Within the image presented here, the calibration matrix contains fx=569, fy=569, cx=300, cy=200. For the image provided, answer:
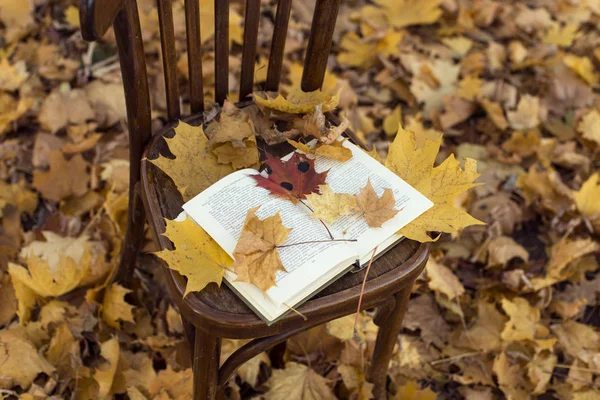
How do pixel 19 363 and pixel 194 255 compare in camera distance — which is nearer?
pixel 194 255

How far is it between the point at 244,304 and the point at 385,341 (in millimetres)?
451

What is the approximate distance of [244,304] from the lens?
37.0 inches

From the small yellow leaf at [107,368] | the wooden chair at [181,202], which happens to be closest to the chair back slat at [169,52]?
the wooden chair at [181,202]

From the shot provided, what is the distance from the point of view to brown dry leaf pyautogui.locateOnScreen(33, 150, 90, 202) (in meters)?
1.75

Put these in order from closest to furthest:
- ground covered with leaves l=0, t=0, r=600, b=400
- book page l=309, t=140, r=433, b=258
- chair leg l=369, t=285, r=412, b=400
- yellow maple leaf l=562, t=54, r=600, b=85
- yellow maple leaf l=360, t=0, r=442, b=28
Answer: book page l=309, t=140, r=433, b=258 < chair leg l=369, t=285, r=412, b=400 < ground covered with leaves l=0, t=0, r=600, b=400 < yellow maple leaf l=562, t=54, r=600, b=85 < yellow maple leaf l=360, t=0, r=442, b=28

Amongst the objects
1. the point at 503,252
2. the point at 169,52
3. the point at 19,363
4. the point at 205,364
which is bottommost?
the point at 19,363

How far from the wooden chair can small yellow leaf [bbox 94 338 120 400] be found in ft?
Result: 0.88

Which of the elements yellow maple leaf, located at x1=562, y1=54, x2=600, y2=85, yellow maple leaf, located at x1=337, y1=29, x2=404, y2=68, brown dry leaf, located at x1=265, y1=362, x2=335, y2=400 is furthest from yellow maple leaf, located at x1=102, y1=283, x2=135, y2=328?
yellow maple leaf, located at x1=562, y1=54, x2=600, y2=85

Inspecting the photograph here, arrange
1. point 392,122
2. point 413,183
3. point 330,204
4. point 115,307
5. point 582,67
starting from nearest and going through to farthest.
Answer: point 330,204
point 413,183
point 115,307
point 392,122
point 582,67

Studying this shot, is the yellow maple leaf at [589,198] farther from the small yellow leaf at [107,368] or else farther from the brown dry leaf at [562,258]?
the small yellow leaf at [107,368]

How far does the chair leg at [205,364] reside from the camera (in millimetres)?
980

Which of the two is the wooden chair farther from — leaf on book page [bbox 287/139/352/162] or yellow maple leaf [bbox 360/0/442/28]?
yellow maple leaf [bbox 360/0/442/28]

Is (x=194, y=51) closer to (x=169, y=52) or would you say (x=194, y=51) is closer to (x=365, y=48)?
(x=169, y=52)

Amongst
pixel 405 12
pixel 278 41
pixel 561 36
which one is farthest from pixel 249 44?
pixel 561 36
